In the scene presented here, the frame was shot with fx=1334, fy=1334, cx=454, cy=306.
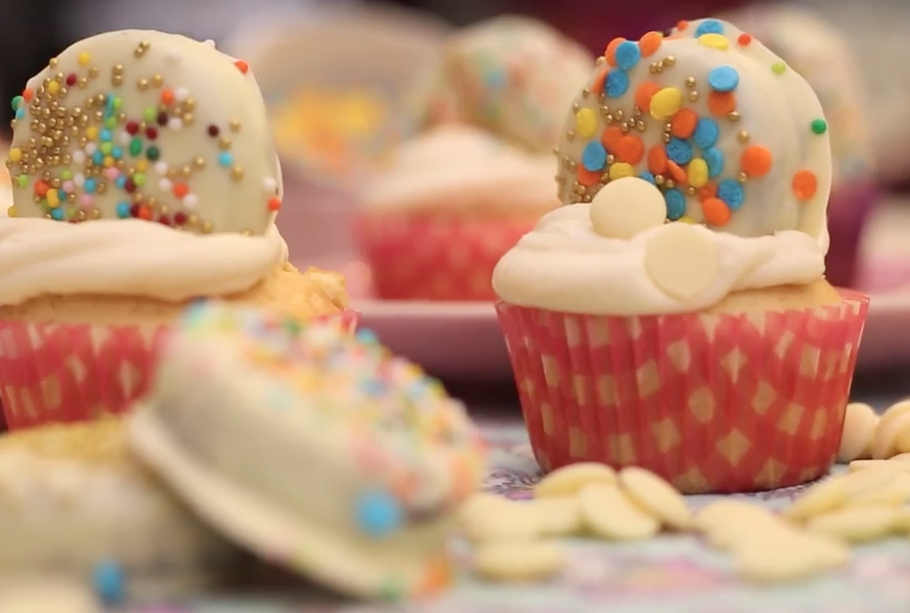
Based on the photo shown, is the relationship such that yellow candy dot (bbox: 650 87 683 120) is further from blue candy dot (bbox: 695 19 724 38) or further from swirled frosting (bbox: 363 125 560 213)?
swirled frosting (bbox: 363 125 560 213)

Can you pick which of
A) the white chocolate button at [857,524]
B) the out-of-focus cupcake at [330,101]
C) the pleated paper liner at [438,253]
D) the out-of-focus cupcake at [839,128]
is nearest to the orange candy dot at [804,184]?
the white chocolate button at [857,524]

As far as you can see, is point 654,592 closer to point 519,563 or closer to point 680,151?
point 519,563

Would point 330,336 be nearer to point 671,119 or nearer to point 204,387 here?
point 204,387

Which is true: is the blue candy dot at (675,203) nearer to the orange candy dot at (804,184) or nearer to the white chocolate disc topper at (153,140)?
the orange candy dot at (804,184)

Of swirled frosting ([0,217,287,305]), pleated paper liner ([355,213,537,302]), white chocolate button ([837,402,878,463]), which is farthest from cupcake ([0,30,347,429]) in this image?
pleated paper liner ([355,213,537,302])

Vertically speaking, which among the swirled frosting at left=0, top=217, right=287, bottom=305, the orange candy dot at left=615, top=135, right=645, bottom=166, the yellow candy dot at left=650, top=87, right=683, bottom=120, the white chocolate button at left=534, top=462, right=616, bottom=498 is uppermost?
the yellow candy dot at left=650, top=87, right=683, bottom=120

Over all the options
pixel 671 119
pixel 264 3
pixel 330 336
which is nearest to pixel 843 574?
pixel 330 336

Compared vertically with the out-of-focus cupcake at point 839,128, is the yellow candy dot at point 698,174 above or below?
above
